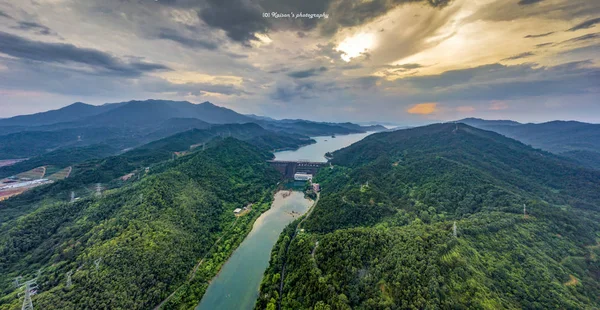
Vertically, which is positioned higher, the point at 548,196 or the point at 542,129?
the point at 542,129

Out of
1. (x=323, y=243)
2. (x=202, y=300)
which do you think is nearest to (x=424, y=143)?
(x=323, y=243)

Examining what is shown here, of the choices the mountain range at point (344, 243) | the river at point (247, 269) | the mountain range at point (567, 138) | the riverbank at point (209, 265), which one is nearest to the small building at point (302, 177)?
the mountain range at point (344, 243)

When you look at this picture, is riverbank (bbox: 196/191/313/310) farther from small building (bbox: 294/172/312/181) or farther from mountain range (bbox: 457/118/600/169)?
mountain range (bbox: 457/118/600/169)

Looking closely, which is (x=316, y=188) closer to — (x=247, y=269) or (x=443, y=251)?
(x=247, y=269)

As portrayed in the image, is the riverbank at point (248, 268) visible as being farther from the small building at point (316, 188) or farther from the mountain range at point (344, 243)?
the small building at point (316, 188)

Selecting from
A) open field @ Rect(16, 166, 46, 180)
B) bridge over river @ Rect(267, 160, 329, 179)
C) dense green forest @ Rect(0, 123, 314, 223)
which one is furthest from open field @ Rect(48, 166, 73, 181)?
bridge over river @ Rect(267, 160, 329, 179)

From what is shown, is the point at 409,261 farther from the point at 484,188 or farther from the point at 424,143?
the point at 424,143

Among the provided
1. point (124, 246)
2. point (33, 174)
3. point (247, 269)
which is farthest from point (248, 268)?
point (33, 174)
